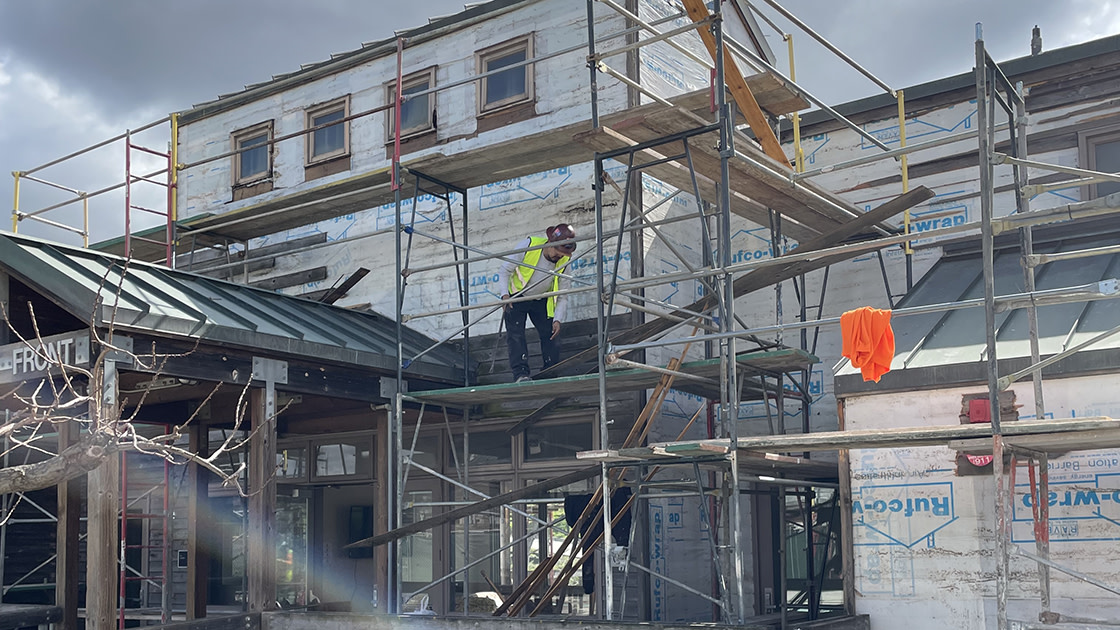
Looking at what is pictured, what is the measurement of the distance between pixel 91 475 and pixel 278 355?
2.41m

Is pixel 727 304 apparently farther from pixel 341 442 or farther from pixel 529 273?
pixel 341 442

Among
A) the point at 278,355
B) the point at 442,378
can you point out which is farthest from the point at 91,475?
the point at 442,378

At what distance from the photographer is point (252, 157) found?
1819 cm

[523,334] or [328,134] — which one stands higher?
[328,134]

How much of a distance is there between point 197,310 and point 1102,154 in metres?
10.2

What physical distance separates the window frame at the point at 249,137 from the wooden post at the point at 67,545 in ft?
22.8

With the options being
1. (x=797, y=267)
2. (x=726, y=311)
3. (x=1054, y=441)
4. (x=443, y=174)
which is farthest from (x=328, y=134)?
(x=1054, y=441)

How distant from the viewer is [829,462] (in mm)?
12703

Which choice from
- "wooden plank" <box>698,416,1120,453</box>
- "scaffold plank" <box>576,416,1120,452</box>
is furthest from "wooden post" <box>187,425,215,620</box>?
"wooden plank" <box>698,416,1120,453</box>

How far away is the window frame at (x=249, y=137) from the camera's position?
17.9 m

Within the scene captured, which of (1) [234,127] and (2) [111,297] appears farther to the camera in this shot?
(1) [234,127]

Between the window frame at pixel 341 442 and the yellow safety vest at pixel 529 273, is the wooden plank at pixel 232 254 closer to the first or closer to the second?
the window frame at pixel 341 442

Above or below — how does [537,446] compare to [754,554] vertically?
above

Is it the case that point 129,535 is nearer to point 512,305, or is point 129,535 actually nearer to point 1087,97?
point 512,305
